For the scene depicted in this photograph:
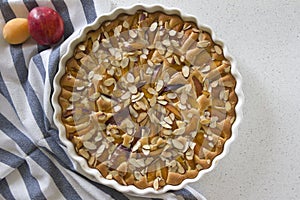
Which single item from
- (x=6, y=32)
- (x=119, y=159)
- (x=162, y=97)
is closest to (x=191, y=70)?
(x=162, y=97)

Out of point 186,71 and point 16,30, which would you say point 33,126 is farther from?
point 186,71

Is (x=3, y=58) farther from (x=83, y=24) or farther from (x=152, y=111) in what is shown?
(x=152, y=111)

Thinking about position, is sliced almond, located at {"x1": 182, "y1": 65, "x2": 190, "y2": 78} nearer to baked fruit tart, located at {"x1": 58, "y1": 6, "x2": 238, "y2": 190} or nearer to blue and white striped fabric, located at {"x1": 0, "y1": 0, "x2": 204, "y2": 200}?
baked fruit tart, located at {"x1": 58, "y1": 6, "x2": 238, "y2": 190}

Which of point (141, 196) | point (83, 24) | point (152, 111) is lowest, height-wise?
point (141, 196)

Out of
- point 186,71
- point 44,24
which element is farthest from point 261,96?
point 44,24

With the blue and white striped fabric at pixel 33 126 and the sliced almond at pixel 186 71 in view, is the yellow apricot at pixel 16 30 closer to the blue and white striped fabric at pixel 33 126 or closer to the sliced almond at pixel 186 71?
the blue and white striped fabric at pixel 33 126

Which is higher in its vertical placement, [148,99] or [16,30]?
[16,30]
